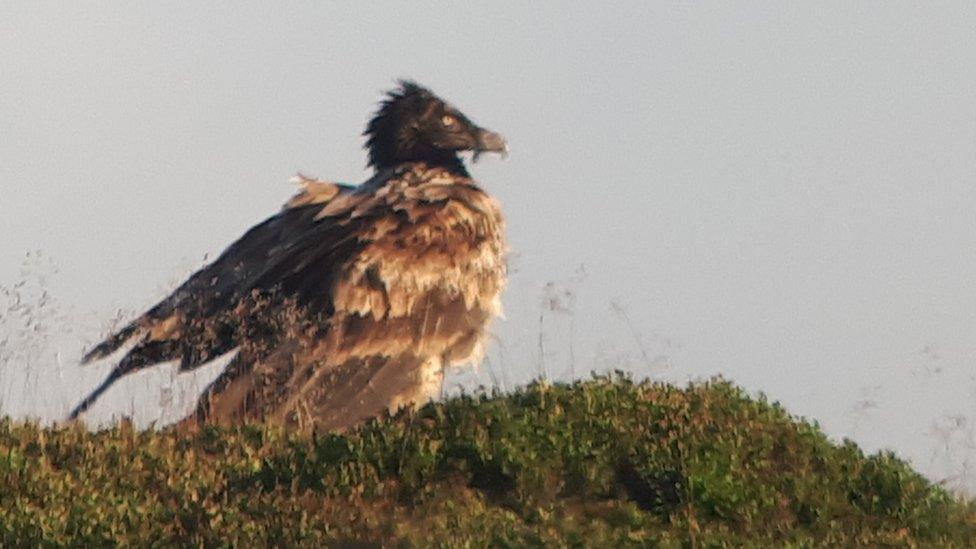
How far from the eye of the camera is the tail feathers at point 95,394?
10.5 meters

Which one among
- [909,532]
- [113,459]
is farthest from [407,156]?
[909,532]

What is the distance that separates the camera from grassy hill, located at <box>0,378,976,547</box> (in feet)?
25.4

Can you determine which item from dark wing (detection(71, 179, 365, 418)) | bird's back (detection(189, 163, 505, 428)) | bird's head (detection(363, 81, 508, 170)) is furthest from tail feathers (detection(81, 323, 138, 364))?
bird's head (detection(363, 81, 508, 170))

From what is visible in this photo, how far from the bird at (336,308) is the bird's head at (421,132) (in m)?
1.01

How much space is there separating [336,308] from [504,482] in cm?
337

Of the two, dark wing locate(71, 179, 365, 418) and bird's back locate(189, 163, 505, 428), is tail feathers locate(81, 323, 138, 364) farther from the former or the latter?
bird's back locate(189, 163, 505, 428)

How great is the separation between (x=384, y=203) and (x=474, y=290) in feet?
2.77

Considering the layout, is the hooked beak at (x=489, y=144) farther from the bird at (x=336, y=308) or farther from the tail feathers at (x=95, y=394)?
the tail feathers at (x=95, y=394)

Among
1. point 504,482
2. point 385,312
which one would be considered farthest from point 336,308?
point 504,482

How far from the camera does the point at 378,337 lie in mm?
11562

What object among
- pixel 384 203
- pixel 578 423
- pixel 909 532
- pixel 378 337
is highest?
pixel 384 203

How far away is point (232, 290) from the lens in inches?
452

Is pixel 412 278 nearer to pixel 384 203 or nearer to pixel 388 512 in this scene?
pixel 384 203

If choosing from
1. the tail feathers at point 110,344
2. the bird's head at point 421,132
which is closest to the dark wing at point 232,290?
the tail feathers at point 110,344
